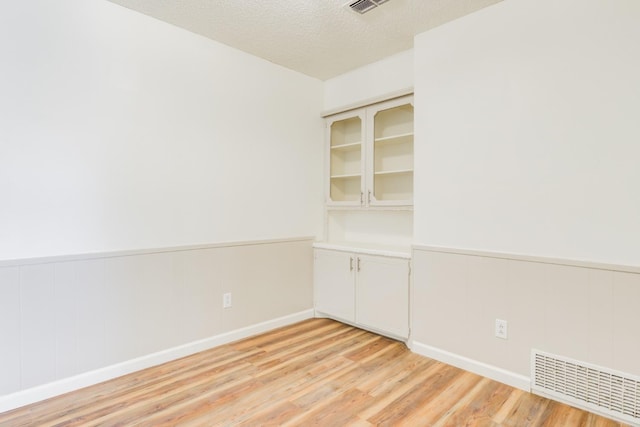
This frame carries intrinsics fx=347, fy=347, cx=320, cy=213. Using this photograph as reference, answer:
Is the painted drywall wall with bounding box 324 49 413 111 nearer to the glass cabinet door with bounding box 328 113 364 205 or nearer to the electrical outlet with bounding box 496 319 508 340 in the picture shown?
the glass cabinet door with bounding box 328 113 364 205

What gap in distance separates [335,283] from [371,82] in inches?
78.3

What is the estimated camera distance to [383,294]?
3000 mm

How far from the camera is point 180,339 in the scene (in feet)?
8.79

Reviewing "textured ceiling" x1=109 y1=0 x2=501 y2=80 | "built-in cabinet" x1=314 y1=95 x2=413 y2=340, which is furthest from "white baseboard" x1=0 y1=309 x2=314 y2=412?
"textured ceiling" x1=109 y1=0 x2=501 y2=80

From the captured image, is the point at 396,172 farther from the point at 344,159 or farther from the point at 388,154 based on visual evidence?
the point at 344,159

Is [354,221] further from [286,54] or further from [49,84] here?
[49,84]

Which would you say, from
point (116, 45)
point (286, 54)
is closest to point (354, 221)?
point (286, 54)

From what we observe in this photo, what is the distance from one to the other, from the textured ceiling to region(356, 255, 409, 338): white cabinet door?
1824 mm

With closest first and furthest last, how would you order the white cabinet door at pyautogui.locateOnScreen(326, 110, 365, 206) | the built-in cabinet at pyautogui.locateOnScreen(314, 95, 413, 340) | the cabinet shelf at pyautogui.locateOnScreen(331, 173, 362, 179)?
the built-in cabinet at pyautogui.locateOnScreen(314, 95, 413, 340), the cabinet shelf at pyautogui.locateOnScreen(331, 173, 362, 179), the white cabinet door at pyautogui.locateOnScreen(326, 110, 365, 206)

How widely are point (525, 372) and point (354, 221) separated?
205 cm

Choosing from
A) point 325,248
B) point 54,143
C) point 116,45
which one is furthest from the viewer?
point 325,248

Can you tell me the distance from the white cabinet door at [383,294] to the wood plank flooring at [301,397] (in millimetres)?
257

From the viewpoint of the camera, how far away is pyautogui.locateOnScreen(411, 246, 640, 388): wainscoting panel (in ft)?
6.22

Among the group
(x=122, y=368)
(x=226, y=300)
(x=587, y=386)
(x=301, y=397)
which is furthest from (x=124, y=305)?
(x=587, y=386)
